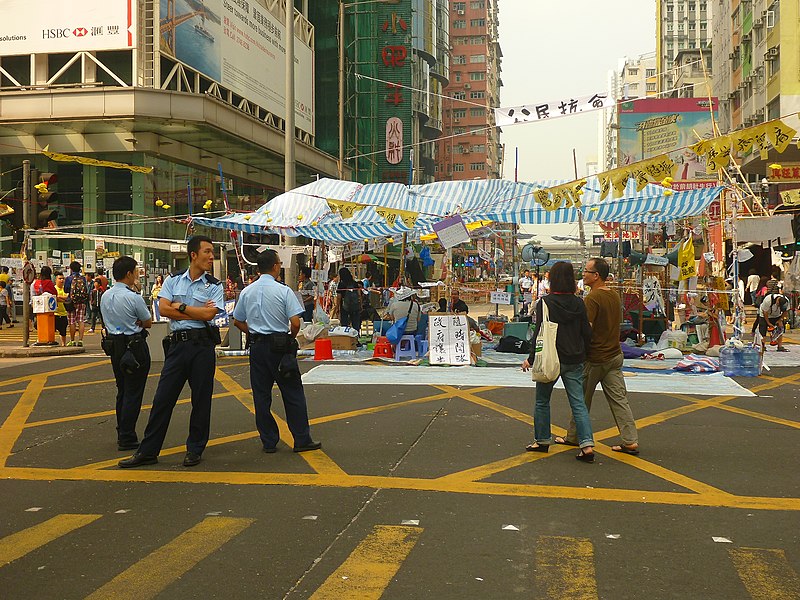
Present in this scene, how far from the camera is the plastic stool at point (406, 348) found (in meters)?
15.8

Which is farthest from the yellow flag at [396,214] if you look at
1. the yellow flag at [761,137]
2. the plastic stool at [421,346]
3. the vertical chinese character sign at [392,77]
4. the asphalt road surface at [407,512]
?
the vertical chinese character sign at [392,77]

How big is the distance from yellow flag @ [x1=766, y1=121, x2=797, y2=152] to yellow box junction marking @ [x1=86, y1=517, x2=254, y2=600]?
9.56 m

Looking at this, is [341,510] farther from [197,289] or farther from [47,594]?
[197,289]

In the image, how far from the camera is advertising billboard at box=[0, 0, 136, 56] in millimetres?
30531

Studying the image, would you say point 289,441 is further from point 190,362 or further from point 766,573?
point 766,573

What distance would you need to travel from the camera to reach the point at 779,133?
477 inches

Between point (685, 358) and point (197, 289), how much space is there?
10.2m

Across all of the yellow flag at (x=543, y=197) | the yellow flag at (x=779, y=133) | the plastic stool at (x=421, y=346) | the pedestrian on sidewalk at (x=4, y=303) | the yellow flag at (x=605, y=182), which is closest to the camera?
the yellow flag at (x=779, y=133)

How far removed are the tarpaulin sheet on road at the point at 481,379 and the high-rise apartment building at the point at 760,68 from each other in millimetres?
14082

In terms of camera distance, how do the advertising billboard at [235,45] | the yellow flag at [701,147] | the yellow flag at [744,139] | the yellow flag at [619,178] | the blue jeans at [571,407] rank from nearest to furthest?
the blue jeans at [571,407] < the yellow flag at [744,139] < the yellow flag at [701,147] < the yellow flag at [619,178] < the advertising billboard at [235,45]

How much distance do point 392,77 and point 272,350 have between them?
2254 inches

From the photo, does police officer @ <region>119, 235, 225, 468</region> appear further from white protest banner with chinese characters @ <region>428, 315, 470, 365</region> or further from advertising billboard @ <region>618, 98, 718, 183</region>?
advertising billboard @ <region>618, 98, 718, 183</region>

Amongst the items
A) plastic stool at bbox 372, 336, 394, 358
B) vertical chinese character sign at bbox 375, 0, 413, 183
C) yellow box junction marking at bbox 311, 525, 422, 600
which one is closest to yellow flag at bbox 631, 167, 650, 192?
plastic stool at bbox 372, 336, 394, 358

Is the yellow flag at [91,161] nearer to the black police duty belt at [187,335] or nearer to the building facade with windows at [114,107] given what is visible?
the building facade with windows at [114,107]
